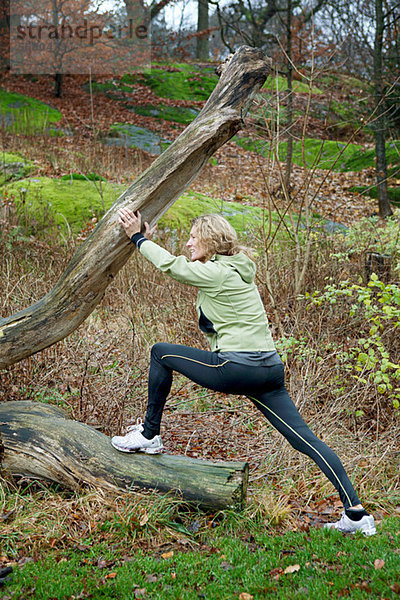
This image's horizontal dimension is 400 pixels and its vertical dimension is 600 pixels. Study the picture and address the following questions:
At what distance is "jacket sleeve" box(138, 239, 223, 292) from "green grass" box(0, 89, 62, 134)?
38.4ft

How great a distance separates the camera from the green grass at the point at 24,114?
14.2 m

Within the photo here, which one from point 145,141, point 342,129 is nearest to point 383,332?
point 145,141

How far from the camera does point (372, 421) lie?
16.2 ft

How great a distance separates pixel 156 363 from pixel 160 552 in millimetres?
1157

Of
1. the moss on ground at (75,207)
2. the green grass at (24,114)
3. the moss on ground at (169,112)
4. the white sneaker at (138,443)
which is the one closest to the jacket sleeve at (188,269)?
the white sneaker at (138,443)

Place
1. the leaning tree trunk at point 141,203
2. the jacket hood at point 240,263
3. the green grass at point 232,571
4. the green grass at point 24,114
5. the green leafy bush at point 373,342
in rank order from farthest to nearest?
the green grass at point 24,114
the green leafy bush at point 373,342
the leaning tree trunk at point 141,203
the jacket hood at point 240,263
the green grass at point 232,571

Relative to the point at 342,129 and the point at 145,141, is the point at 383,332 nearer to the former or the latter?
the point at 145,141

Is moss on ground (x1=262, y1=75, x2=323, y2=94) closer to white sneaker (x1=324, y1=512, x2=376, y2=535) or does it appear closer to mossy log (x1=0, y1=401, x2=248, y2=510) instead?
mossy log (x1=0, y1=401, x2=248, y2=510)

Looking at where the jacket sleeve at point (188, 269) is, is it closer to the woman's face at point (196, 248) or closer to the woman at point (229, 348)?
the woman at point (229, 348)

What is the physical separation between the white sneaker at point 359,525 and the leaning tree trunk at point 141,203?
7.13 feet

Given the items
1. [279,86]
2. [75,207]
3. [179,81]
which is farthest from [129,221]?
[179,81]

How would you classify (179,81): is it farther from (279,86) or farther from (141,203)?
(141,203)

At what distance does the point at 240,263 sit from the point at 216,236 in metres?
Result: 0.23

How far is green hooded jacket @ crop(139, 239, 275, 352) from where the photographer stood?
326 centimetres
